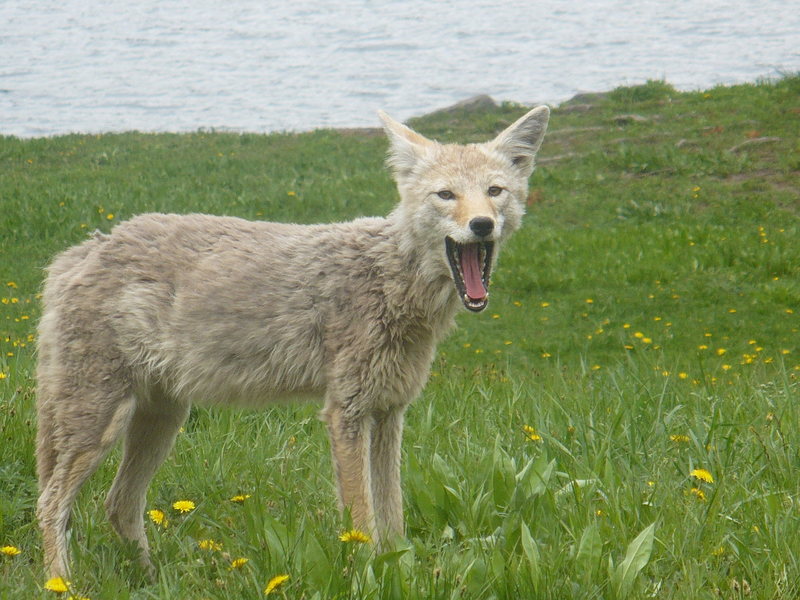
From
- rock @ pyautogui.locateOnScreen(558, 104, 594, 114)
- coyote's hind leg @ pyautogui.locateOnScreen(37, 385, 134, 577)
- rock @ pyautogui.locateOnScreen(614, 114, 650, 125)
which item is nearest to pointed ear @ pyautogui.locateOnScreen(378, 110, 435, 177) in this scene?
coyote's hind leg @ pyautogui.locateOnScreen(37, 385, 134, 577)

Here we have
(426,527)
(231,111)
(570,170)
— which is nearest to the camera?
(426,527)

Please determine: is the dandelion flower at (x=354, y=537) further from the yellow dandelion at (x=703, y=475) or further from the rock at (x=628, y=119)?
the rock at (x=628, y=119)

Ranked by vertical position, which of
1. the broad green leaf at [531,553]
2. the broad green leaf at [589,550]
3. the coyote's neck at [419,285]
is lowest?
the broad green leaf at [589,550]

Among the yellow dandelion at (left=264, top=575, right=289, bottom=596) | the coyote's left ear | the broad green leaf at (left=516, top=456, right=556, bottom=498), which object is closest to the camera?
the yellow dandelion at (left=264, top=575, right=289, bottom=596)

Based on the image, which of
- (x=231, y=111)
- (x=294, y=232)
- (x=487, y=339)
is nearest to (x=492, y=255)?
(x=294, y=232)

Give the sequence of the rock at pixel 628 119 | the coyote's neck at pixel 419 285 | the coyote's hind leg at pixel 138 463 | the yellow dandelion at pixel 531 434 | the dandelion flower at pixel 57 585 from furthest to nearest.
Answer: the rock at pixel 628 119
the yellow dandelion at pixel 531 434
the coyote's hind leg at pixel 138 463
the coyote's neck at pixel 419 285
the dandelion flower at pixel 57 585

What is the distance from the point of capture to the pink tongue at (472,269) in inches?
189

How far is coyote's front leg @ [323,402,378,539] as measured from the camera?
464 cm

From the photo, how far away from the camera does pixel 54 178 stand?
54.6 ft

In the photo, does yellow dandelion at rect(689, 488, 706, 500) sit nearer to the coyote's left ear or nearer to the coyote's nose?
the coyote's nose

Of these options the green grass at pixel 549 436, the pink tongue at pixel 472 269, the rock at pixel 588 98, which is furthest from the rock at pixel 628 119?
the pink tongue at pixel 472 269

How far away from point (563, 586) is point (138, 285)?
2.53 m

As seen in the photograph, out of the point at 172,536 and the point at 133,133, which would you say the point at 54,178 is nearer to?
the point at 133,133

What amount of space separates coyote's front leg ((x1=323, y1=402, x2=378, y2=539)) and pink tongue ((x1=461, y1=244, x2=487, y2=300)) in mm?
794
